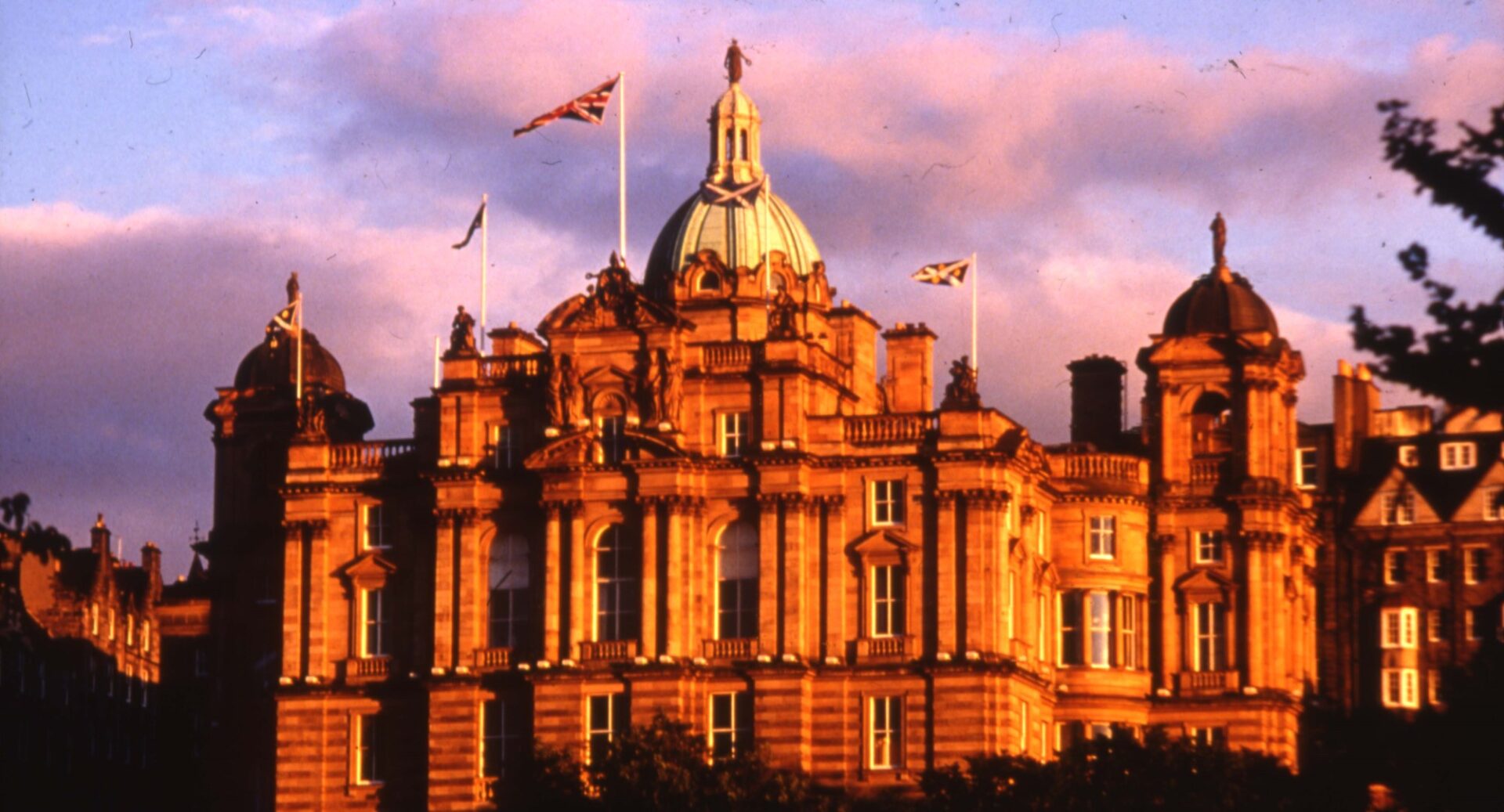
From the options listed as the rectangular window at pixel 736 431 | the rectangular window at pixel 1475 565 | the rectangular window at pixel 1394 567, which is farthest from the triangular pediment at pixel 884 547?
the rectangular window at pixel 1475 565

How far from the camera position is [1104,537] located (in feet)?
452

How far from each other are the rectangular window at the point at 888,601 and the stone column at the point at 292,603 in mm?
22182

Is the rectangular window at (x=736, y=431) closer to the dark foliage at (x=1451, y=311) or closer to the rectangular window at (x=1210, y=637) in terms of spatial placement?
the rectangular window at (x=1210, y=637)

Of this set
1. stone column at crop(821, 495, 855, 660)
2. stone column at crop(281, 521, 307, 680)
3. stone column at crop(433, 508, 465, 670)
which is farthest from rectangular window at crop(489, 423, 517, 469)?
stone column at crop(821, 495, 855, 660)

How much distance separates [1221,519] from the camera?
13862cm

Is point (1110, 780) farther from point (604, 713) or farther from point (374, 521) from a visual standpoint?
point (374, 521)

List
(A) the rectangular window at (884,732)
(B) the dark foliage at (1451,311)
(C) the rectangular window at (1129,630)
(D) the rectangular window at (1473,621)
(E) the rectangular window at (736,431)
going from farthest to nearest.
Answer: (D) the rectangular window at (1473,621) → (C) the rectangular window at (1129,630) → (E) the rectangular window at (736,431) → (A) the rectangular window at (884,732) → (B) the dark foliage at (1451,311)

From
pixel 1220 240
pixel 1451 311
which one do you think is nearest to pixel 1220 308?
pixel 1220 240

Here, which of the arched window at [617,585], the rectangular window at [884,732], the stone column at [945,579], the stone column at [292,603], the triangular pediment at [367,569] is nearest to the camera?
the rectangular window at [884,732]

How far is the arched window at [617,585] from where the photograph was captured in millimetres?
129750

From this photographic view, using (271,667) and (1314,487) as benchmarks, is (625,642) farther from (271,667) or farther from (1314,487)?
(1314,487)

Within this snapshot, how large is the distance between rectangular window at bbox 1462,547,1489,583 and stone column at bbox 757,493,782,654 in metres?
31.7

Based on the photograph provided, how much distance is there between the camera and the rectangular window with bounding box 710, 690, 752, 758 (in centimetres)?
12756

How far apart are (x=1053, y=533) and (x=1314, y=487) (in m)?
15.3
